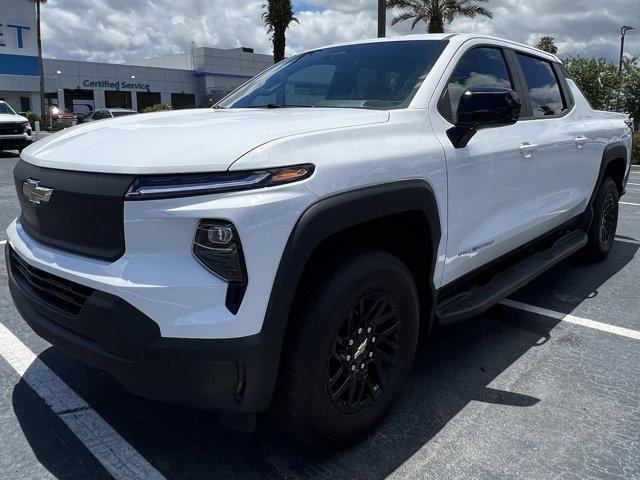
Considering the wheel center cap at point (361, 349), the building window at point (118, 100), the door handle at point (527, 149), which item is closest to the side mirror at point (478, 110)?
the door handle at point (527, 149)

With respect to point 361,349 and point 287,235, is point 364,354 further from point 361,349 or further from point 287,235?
point 287,235

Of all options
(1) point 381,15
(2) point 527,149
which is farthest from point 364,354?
(1) point 381,15

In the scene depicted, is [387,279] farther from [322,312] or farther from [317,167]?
[317,167]

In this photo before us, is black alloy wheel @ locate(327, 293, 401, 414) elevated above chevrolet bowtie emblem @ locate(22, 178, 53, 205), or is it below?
below

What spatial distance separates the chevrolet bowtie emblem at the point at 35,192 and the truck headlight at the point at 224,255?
2.48 ft

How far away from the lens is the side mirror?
2.72 metres

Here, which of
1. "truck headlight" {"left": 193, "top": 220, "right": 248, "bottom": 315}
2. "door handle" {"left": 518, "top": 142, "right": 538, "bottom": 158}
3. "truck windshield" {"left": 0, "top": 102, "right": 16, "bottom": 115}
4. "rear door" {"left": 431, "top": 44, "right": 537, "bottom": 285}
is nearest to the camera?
"truck headlight" {"left": 193, "top": 220, "right": 248, "bottom": 315}

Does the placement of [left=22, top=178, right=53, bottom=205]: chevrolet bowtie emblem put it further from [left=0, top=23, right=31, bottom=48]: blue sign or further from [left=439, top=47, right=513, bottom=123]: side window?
[left=0, top=23, right=31, bottom=48]: blue sign

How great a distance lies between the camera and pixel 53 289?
2281mm

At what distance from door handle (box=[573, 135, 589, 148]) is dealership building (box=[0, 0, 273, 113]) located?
3950 cm

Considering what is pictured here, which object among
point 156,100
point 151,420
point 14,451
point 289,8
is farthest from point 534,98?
point 156,100

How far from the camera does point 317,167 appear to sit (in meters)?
2.08

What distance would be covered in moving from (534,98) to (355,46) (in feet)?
4.36

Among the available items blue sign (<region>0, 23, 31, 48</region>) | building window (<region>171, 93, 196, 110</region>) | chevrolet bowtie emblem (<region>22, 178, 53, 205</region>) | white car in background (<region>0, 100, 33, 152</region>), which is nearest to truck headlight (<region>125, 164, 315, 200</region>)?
chevrolet bowtie emblem (<region>22, 178, 53, 205</region>)
